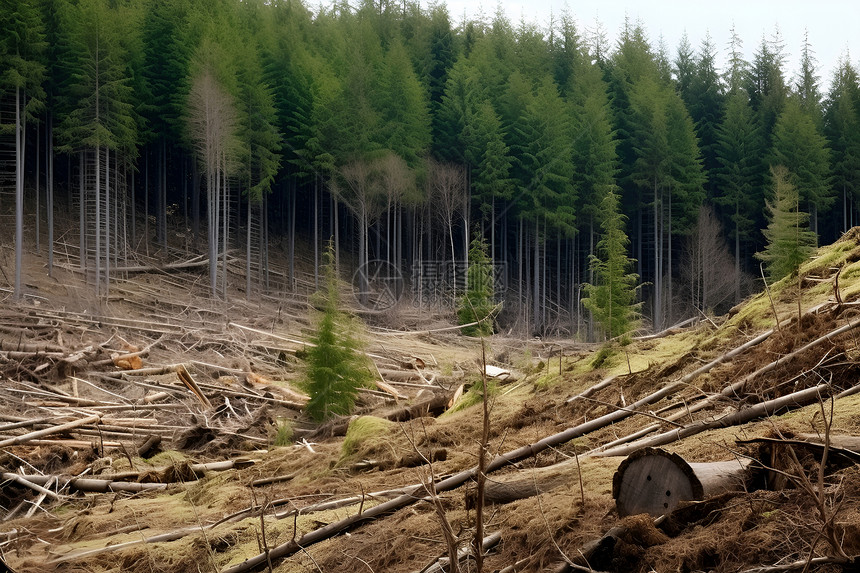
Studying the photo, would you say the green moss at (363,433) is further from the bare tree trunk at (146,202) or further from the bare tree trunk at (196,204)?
the bare tree trunk at (196,204)

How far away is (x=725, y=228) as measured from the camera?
129 ft

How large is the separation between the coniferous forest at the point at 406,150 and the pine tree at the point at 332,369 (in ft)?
40.1

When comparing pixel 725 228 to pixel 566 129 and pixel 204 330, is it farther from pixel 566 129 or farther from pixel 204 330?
pixel 204 330

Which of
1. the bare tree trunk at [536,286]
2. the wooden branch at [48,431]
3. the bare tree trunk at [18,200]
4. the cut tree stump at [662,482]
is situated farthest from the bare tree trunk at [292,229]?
the cut tree stump at [662,482]

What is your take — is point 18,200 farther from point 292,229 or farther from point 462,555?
point 462,555

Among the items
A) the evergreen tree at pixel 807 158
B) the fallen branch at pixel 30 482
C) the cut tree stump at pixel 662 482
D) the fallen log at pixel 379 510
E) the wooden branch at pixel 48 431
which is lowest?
the fallen branch at pixel 30 482

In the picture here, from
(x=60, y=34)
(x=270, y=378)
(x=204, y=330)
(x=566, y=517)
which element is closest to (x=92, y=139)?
(x=60, y=34)

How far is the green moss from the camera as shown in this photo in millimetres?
7928

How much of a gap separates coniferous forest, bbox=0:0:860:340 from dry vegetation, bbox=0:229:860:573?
36.6 ft

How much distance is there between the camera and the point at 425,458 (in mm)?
3555

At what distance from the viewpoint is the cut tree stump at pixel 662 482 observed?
14.1 ft

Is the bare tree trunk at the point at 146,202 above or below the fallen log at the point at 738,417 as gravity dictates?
above

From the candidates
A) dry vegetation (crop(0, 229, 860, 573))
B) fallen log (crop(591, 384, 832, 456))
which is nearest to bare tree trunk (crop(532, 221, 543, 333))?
dry vegetation (crop(0, 229, 860, 573))

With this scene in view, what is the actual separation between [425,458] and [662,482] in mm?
1438
